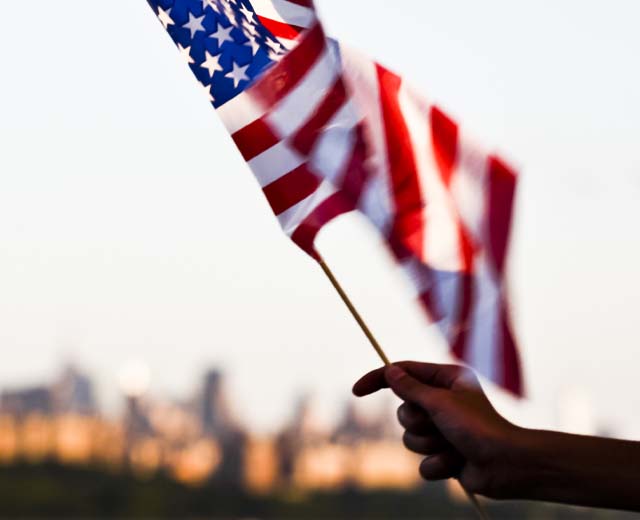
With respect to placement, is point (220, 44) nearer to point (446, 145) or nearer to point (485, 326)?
point (446, 145)

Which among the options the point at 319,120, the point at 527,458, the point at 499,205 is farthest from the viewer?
the point at 319,120

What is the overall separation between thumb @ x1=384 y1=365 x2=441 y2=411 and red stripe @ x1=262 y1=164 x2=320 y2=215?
0.63 metres

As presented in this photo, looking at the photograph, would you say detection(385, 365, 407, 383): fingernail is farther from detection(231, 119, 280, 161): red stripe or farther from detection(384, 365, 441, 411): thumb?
detection(231, 119, 280, 161): red stripe

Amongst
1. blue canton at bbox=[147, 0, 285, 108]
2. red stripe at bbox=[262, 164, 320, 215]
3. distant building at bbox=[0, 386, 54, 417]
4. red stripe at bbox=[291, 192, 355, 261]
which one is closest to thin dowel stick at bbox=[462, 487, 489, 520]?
red stripe at bbox=[291, 192, 355, 261]

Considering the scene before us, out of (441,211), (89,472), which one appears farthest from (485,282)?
(89,472)

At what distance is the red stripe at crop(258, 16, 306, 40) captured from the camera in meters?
2.94

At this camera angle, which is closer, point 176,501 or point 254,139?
point 254,139

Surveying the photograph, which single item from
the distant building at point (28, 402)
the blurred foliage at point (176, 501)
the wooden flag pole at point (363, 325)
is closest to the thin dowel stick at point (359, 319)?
the wooden flag pole at point (363, 325)

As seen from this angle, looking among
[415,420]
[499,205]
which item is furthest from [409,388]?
[499,205]

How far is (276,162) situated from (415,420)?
2.25 ft

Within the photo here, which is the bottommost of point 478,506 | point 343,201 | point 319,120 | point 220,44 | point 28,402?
point 28,402

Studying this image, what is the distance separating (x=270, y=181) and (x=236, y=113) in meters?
0.15

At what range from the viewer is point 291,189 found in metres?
2.86

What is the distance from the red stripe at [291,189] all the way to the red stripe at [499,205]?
0.34 m
